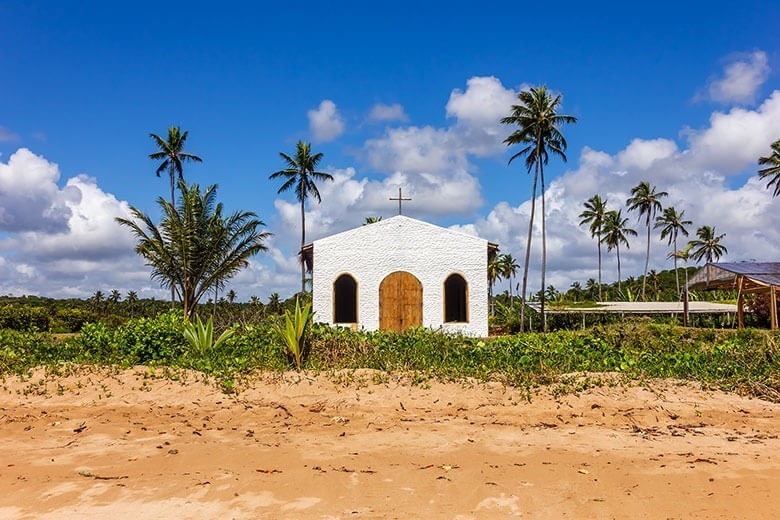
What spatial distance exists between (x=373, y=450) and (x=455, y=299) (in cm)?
1496

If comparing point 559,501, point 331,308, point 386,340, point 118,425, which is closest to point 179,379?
point 118,425

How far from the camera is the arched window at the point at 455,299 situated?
18141mm

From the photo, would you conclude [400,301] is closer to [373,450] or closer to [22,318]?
[373,450]

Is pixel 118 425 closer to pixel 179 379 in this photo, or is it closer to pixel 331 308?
pixel 179 379

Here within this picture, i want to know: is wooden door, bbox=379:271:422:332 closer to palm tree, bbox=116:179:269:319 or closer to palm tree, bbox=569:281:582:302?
palm tree, bbox=116:179:269:319

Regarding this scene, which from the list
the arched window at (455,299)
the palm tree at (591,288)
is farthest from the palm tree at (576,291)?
the arched window at (455,299)

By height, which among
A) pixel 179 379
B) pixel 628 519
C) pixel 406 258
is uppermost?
pixel 406 258

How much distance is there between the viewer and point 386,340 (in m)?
11.6

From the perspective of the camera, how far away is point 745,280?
2394cm

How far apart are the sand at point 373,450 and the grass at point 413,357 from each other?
20.6 inches

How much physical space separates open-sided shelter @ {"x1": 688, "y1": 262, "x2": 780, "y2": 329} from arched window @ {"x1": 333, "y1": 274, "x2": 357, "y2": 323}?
15.3m

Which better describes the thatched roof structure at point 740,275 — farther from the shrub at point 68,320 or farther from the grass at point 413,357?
the shrub at point 68,320

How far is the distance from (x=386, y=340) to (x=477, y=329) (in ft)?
23.0

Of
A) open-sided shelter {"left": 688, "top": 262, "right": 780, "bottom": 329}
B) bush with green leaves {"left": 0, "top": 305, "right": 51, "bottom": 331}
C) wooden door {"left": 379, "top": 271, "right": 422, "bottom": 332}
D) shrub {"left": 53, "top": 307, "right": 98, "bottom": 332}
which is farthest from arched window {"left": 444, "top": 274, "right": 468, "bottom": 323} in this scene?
shrub {"left": 53, "top": 307, "right": 98, "bottom": 332}
